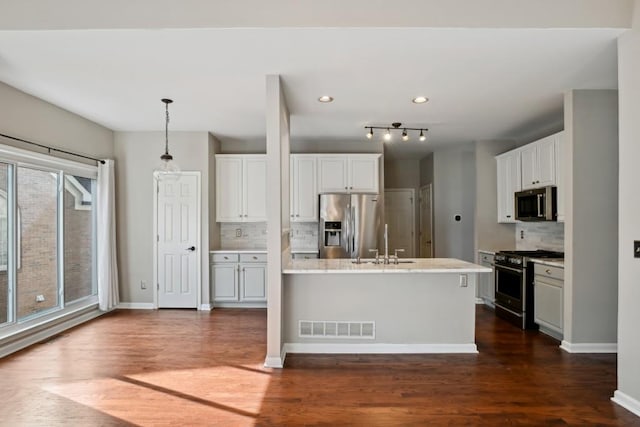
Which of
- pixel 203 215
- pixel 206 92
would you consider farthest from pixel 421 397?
pixel 203 215

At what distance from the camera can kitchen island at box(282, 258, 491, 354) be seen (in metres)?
3.57

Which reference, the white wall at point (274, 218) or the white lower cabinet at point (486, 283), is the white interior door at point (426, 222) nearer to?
the white lower cabinet at point (486, 283)

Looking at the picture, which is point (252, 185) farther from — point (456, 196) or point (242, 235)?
point (456, 196)

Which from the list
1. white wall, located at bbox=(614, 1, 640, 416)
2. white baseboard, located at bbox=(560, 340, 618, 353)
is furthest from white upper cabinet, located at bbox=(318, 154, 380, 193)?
white wall, located at bbox=(614, 1, 640, 416)

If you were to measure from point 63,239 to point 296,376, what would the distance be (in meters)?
3.45

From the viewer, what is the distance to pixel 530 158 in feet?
15.4

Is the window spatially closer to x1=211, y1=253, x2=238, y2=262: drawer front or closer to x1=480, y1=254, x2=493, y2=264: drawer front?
x1=211, y1=253, x2=238, y2=262: drawer front

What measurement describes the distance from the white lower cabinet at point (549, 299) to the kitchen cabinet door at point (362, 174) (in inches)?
96.6

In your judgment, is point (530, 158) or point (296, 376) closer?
point (296, 376)

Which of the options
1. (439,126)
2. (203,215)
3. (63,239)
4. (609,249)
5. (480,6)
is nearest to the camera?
(480,6)

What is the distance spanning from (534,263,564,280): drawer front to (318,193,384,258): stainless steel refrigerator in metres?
2.10

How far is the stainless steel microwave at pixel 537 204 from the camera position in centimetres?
425

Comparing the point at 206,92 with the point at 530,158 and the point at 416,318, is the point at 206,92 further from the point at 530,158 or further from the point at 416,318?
the point at 530,158

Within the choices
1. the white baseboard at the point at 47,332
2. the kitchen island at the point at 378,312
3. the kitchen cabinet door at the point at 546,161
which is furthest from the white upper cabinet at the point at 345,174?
the white baseboard at the point at 47,332
